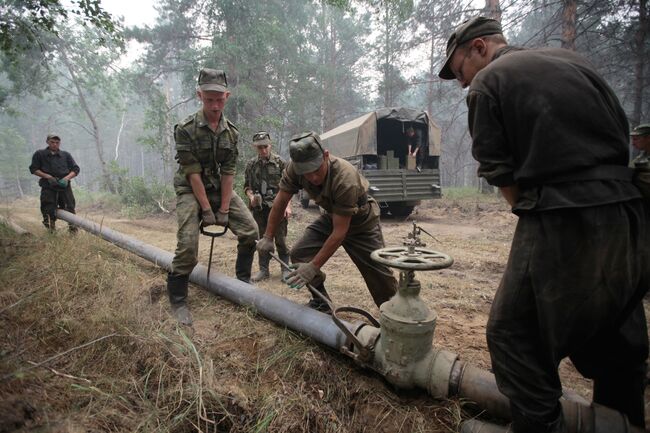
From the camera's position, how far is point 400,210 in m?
10.6

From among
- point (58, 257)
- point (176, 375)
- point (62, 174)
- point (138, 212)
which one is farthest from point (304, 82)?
point (176, 375)

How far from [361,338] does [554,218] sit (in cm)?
132

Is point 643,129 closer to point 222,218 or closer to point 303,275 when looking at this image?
point 303,275

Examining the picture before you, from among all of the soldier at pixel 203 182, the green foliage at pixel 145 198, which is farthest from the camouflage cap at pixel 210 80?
the green foliage at pixel 145 198

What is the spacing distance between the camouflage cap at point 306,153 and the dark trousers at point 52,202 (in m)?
5.36

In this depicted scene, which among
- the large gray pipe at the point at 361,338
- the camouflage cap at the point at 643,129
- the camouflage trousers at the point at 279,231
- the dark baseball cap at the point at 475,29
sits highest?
the dark baseball cap at the point at 475,29

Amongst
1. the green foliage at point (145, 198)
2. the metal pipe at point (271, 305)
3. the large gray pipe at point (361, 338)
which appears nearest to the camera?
the large gray pipe at point (361, 338)

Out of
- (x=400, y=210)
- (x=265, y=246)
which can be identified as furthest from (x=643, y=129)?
(x=400, y=210)

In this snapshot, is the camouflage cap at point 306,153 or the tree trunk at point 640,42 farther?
the tree trunk at point 640,42

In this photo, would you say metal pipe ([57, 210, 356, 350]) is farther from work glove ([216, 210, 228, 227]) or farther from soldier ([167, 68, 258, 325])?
work glove ([216, 210, 228, 227])

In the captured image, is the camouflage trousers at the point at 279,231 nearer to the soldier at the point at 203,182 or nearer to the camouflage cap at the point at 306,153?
the soldier at the point at 203,182

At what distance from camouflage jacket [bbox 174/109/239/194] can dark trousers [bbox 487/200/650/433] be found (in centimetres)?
280

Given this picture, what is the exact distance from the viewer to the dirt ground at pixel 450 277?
2.86 metres

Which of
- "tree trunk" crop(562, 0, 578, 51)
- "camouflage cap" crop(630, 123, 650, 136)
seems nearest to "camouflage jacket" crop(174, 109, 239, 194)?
"camouflage cap" crop(630, 123, 650, 136)
